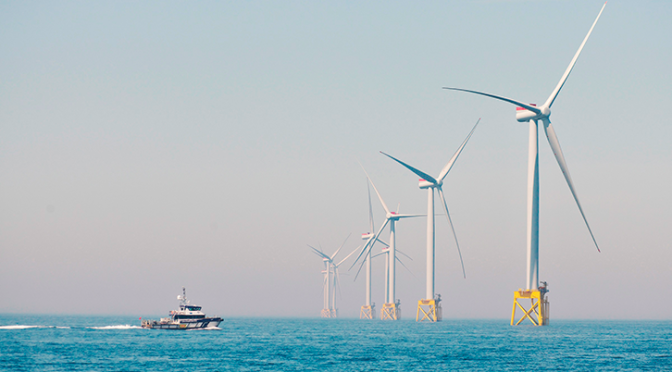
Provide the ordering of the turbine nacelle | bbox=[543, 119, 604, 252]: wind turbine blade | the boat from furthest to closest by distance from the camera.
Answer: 1. the boat
2. the turbine nacelle
3. bbox=[543, 119, 604, 252]: wind turbine blade

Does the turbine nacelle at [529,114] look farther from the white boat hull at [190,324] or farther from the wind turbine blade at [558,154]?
the white boat hull at [190,324]

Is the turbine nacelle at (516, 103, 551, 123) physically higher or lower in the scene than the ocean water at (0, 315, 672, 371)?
higher

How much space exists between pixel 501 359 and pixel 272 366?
29.9 meters

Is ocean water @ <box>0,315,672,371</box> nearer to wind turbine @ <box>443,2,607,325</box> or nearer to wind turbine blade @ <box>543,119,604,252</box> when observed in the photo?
wind turbine @ <box>443,2,607,325</box>

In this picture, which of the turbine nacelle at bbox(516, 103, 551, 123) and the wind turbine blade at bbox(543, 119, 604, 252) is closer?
the wind turbine blade at bbox(543, 119, 604, 252)

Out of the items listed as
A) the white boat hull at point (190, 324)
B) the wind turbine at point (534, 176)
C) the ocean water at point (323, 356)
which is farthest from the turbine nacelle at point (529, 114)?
Result: the white boat hull at point (190, 324)

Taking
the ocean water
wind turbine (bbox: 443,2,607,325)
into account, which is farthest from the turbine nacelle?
the ocean water

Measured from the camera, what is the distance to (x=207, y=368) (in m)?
84.9

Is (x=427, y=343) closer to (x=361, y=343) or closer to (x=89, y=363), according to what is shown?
(x=361, y=343)

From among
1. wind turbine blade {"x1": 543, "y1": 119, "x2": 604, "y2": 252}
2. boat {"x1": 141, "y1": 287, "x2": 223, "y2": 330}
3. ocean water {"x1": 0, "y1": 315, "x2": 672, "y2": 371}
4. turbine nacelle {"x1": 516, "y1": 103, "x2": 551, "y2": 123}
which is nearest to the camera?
ocean water {"x1": 0, "y1": 315, "x2": 672, "y2": 371}

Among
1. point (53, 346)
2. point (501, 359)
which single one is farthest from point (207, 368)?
point (53, 346)

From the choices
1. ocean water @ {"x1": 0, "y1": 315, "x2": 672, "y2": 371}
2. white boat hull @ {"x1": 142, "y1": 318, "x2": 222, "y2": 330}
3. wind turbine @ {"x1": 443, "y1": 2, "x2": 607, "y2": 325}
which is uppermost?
wind turbine @ {"x1": 443, "y1": 2, "x2": 607, "y2": 325}

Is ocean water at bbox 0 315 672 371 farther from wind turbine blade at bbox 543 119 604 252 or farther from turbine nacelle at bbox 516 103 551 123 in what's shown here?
turbine nacelle at bbox 516 103 551 123

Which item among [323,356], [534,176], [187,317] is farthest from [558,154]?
[187,317]
